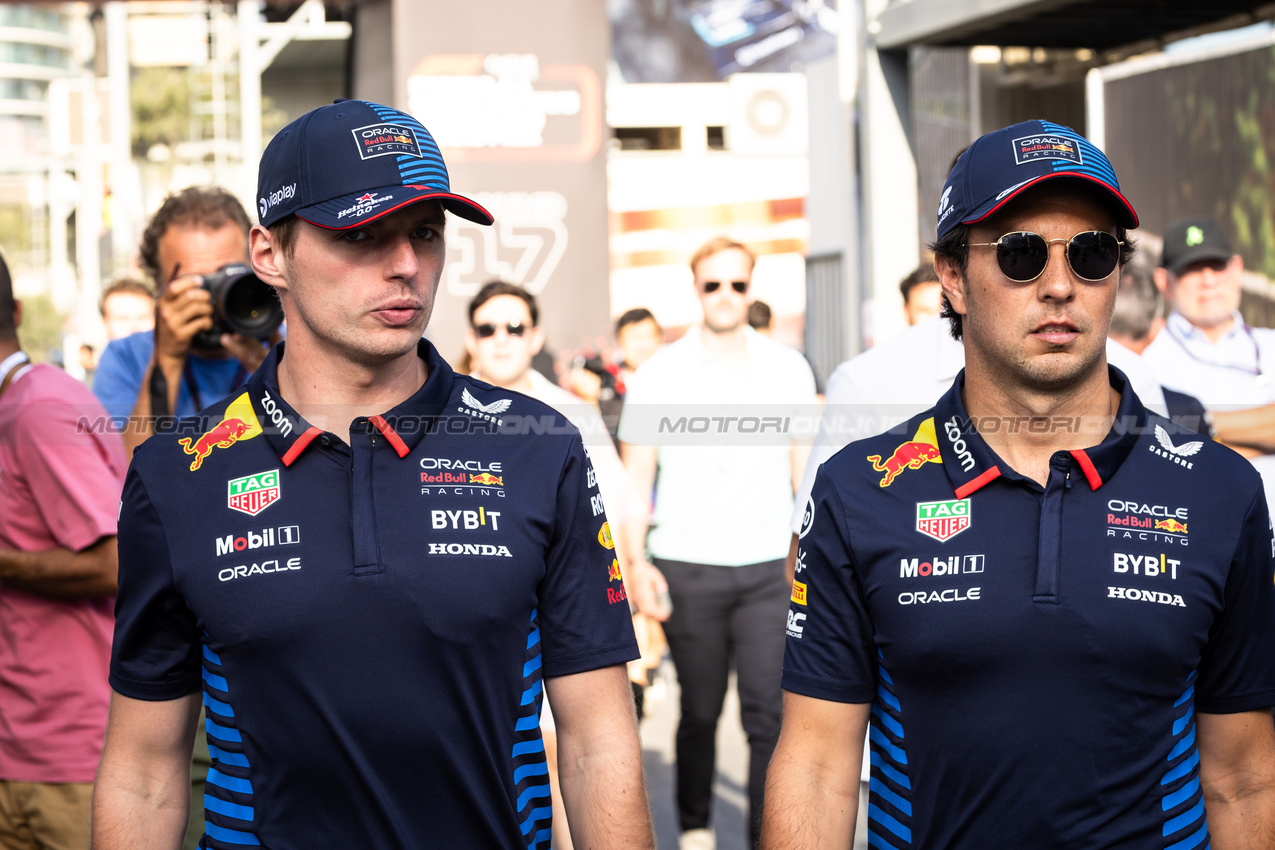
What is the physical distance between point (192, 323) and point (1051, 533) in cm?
241

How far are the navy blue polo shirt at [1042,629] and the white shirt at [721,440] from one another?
11.3 ft

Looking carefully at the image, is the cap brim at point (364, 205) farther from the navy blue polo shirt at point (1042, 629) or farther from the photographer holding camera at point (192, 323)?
the photographer holding camera at point (192, 323)

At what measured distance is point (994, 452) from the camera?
2479 mm

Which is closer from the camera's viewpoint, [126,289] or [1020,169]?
[1020,169]

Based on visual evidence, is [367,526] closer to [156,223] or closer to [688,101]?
[156,223]

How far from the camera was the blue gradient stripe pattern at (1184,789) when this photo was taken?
2301mm

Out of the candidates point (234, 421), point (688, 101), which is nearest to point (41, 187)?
point (688, 101)

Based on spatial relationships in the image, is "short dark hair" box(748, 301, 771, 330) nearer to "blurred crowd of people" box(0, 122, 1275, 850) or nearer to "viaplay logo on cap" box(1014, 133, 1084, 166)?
"blurred crowd of people" box(0, 122, 1275, 850)

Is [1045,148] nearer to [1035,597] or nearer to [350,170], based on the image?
[1035,597]

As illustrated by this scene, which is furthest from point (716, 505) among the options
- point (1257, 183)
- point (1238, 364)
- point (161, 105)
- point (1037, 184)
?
point (161, 105)

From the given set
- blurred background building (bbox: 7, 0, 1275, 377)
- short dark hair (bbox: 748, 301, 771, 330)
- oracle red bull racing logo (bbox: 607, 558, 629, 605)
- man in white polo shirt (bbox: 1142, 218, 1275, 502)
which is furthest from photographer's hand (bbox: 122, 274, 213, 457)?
short dark hair (bbox: 748, 301, 771, 330)

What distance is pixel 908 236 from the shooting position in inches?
312

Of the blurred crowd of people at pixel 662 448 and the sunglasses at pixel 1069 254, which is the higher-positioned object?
the sunglasses at pixel 1069 254

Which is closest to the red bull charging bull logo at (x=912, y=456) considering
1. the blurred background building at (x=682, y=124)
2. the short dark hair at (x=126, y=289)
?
the blurred background building at (x=682, y=124)
